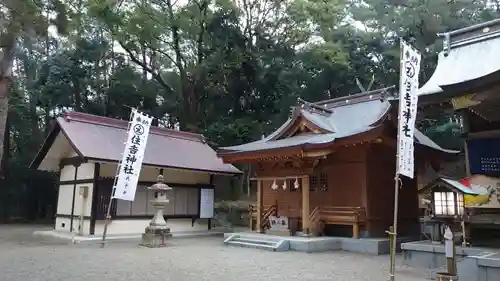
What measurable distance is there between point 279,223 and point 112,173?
6.40m

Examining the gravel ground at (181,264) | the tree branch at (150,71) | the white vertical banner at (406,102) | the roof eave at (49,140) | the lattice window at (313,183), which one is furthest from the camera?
the tree branch at (150,71)

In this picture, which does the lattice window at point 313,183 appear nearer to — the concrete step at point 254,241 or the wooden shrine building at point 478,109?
the concrete step at point 254,241

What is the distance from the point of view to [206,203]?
16.7 meters

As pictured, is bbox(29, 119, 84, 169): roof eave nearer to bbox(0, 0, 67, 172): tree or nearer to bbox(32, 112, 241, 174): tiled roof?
bbox(32, 112, 241, 174): tiled roof

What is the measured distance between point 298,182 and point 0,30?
912cm

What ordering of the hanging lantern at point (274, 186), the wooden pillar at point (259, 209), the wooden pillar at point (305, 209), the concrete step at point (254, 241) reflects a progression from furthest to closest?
1. the wooden pillar at point (259, 209)
2. the hanging lantern at point (274, 186)
3. the wooden pillar at point (305, 209)
4. the concrete step at point (254, 241)

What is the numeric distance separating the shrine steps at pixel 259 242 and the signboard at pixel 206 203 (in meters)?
3.83

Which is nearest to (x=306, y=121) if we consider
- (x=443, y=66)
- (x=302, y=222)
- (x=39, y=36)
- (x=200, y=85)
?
(x=302, y=222)

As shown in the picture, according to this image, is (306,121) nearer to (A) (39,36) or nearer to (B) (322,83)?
(A) (39,36)

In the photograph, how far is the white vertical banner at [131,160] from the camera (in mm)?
11750

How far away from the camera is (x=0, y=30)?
849cm

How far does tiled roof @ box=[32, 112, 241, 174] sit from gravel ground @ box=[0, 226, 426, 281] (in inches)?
143

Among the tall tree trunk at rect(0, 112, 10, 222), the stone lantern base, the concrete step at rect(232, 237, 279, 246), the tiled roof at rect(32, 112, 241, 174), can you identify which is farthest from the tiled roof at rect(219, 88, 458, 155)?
the tall tree trunk at rect(0, 112, 10, 222)

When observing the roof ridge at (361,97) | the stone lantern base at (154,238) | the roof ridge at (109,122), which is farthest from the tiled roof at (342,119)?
the roof ridge at (109,122)
